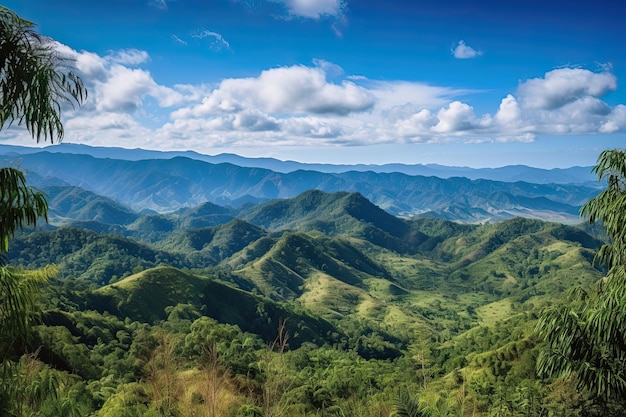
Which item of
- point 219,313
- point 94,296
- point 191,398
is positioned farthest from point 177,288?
point 191,398

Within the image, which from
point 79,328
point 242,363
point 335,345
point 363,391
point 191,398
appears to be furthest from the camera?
point 335,345

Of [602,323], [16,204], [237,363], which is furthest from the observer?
[237,363]

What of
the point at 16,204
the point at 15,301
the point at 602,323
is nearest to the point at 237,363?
the point at 602,323

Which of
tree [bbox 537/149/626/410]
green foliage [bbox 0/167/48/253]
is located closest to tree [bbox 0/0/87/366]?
green foliage [bbox 0/167/48/253]

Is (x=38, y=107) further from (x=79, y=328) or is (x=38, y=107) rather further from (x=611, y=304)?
(x=79, y=328)

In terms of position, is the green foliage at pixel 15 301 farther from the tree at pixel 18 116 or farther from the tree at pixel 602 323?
the tree at pixel 602 323

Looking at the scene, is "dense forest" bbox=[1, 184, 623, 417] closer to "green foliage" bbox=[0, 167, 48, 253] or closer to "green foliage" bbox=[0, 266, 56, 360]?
"green foliage" bbox=[0, 266, 56, 360]

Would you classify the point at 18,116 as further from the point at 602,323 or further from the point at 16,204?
the point at 602,323

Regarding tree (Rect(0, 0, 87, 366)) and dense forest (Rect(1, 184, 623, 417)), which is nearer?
tree (Rect(0, 0, 87, 366))
